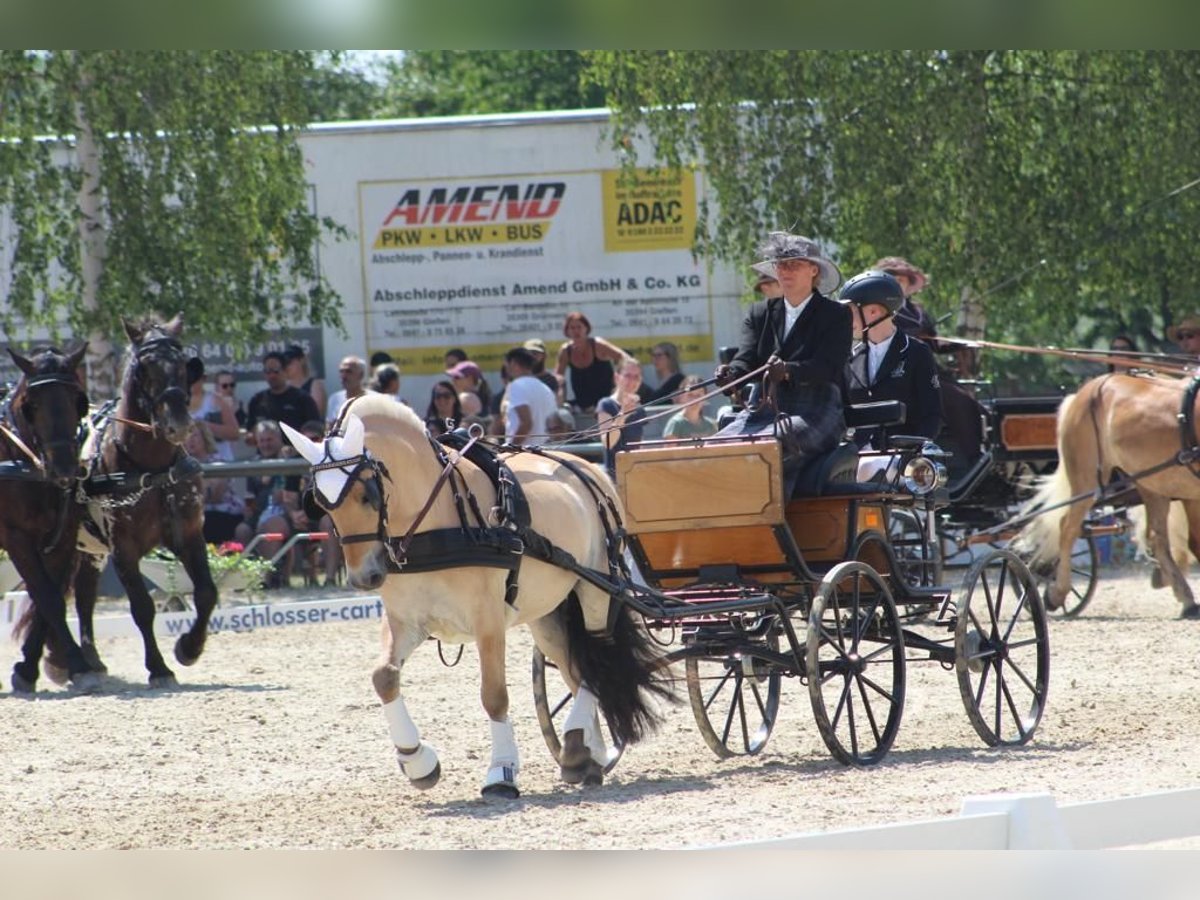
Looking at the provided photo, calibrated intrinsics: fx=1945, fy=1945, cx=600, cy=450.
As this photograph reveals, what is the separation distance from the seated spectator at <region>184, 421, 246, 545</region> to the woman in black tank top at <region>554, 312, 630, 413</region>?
2.89 metres

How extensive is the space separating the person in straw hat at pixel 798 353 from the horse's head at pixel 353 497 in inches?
64.7

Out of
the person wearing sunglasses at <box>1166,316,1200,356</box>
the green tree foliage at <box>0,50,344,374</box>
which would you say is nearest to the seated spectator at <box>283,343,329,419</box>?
the green tree foliage at <box>0,50,344,374</box>

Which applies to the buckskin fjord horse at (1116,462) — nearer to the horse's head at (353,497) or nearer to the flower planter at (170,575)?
the flower planter at (170,575)

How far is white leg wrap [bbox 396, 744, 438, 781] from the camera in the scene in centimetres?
685

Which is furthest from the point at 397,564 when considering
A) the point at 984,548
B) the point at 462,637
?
the point at 984,548

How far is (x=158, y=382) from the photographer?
10289 millimetres

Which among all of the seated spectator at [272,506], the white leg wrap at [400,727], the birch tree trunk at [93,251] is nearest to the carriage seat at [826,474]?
the white leg wrap at [400,727]

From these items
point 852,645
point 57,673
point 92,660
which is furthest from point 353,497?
point 57,673

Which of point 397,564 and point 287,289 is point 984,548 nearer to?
point 287,289

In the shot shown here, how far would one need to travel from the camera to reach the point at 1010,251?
659 inches

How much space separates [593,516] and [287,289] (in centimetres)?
1030

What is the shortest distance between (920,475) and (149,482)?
4.52 metres

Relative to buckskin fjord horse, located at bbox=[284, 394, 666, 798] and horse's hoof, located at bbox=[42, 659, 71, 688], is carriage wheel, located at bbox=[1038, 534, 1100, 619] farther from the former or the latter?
horse's hoof, located at bbox=[42, 659, 71, 688]

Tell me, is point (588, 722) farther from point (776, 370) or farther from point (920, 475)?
point (920, 475)
